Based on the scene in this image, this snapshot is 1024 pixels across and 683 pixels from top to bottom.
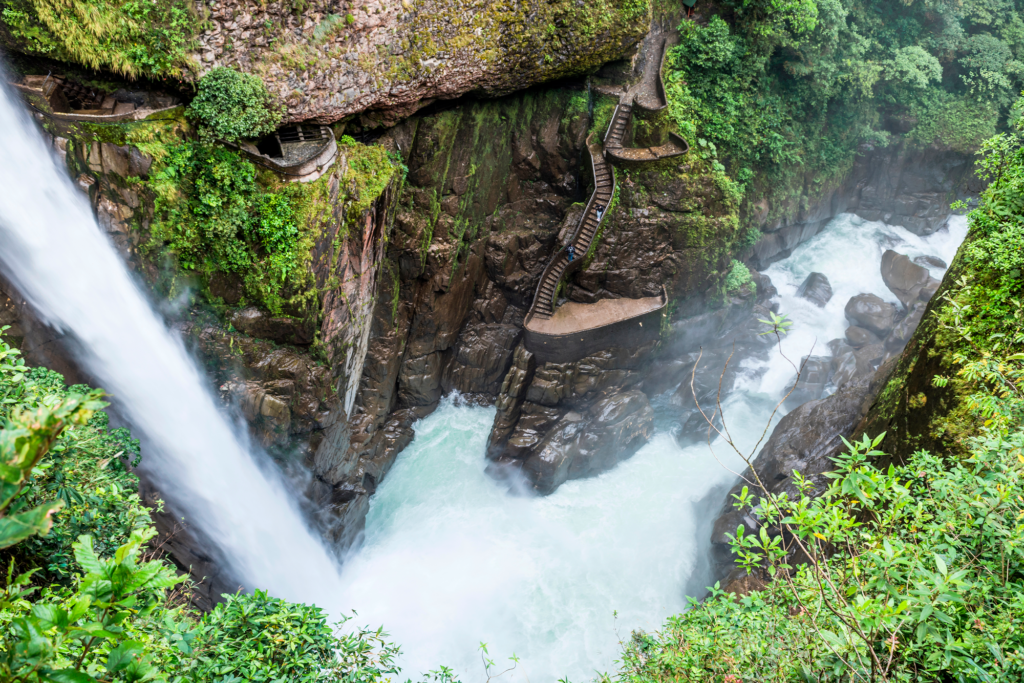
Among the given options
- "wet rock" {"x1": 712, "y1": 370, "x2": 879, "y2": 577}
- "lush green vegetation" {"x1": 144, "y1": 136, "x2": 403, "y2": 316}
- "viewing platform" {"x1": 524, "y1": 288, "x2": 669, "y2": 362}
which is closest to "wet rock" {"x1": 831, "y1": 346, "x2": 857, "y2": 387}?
"wet rock" {"x1": 712, "y1": 370, "x2": 879, "y2": 577}

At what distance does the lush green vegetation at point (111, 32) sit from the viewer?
9234 millimetres

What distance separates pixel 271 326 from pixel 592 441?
9.67 meters

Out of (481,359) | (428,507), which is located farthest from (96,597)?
(481,359)

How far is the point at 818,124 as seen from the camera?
2055 cm

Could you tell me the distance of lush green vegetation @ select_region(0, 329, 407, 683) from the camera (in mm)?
2064

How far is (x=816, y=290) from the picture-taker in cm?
2073

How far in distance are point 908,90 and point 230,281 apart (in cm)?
2634

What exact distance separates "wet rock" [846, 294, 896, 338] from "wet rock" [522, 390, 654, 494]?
9374 mm

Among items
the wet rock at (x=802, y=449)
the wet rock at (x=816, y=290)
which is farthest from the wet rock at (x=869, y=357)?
the wet rock at (x=802, y=449)

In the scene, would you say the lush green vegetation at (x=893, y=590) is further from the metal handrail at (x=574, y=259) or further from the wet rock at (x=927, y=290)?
the wet rock at (x=927, y=290)

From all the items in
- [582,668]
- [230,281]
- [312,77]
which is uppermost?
[312,77]

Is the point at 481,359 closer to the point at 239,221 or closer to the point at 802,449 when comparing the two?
the point at 239,221

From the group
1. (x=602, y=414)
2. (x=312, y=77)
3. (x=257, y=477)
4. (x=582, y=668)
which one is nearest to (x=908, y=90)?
(x=602, y=414)

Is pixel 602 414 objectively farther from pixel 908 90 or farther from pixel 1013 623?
pixel 908 90
